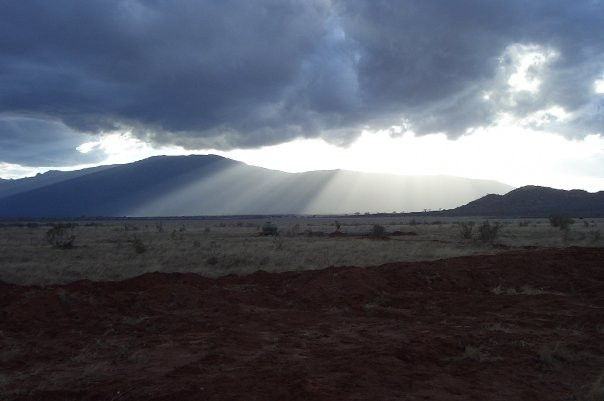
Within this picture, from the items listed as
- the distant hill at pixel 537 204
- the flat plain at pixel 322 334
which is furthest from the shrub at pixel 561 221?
the distant hill at pixel 537 204

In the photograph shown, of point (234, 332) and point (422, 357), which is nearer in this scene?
point (422, 357)

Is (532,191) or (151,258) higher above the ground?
(532,191)

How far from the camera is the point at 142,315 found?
13.5m

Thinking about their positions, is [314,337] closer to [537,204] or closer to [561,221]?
[561,221]

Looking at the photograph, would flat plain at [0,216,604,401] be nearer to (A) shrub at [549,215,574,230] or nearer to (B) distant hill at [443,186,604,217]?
(A) shrub at [549,215,574,230]

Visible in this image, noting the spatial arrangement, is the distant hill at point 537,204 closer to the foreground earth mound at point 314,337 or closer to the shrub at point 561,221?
the shrub at point 561,221

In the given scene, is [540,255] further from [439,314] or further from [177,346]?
[177,346]

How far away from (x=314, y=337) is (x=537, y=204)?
144 metres

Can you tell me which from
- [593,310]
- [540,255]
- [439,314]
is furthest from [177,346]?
[540,255]

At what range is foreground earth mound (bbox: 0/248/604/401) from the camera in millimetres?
7867

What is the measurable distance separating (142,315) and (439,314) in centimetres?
776

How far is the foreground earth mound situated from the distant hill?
118 m

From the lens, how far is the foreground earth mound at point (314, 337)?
310 inches

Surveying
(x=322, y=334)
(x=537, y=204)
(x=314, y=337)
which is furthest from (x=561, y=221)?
(x=537, y=204)
